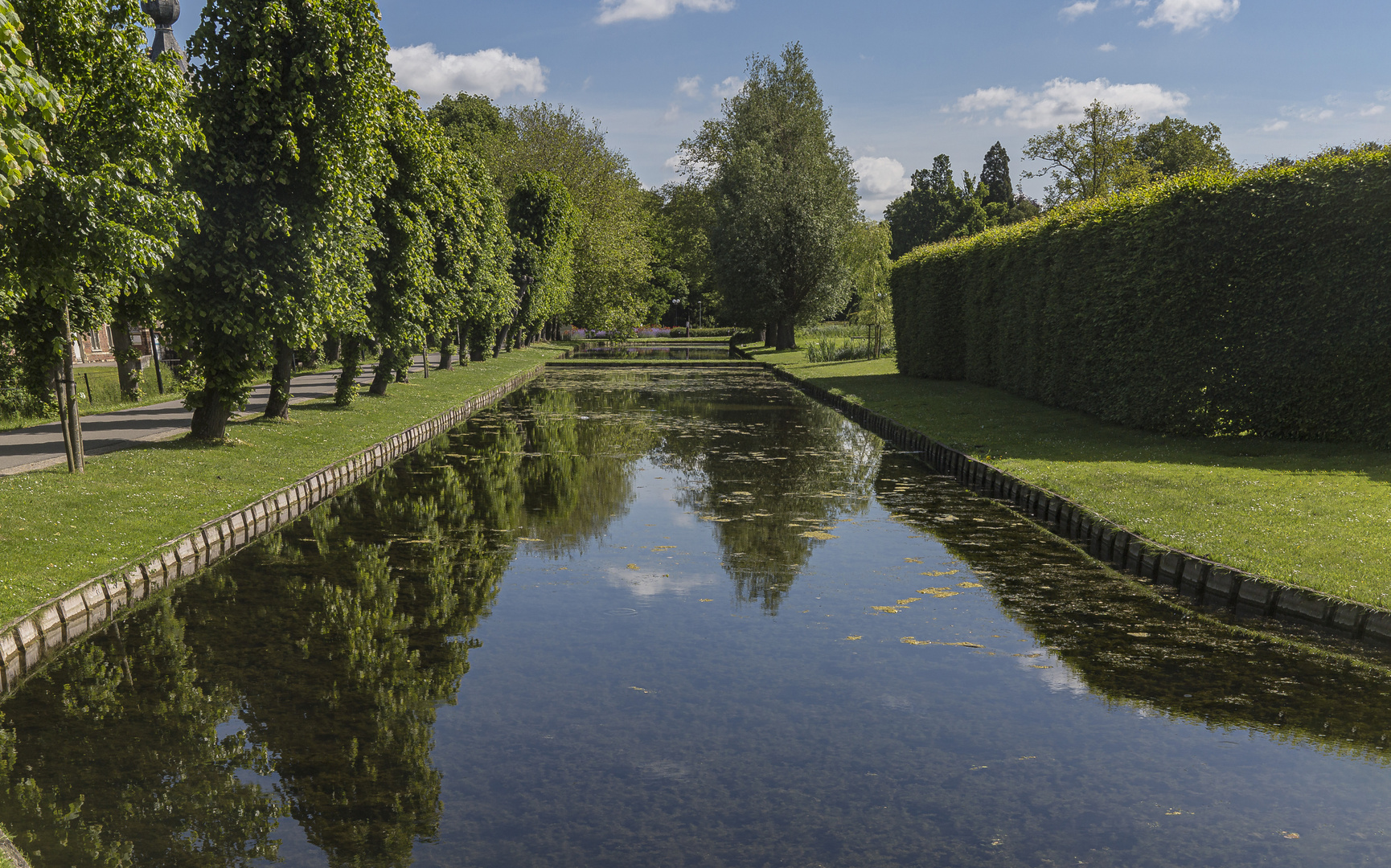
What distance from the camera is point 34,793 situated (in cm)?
515

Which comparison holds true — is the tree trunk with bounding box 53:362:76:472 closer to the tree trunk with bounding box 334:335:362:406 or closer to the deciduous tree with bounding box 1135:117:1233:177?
the tree trunk with bounding box 334:335:362:406

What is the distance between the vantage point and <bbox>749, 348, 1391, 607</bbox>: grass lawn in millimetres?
9141

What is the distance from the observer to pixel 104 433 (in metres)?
17.3

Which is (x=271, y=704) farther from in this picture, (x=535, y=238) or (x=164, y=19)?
(x=164, y=19)

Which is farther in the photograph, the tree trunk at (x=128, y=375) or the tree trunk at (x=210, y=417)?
the tree trunk at (x=128, y=375)

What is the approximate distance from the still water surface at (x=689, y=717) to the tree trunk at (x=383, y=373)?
15.1 metres

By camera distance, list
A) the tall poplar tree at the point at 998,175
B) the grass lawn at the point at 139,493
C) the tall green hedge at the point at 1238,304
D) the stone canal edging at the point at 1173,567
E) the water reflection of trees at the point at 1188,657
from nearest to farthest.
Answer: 1. the water reflection of trees at the point at 1188,657
2. the stone canal edging at the point at 1173,567
3. the grass lawn at the point at 139,493
4. the tall green hedge at the point at 1238,304
5. the tall poplar tree at the point at 998,175

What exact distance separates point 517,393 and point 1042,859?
29334mm

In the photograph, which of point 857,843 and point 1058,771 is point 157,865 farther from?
point 1058,771

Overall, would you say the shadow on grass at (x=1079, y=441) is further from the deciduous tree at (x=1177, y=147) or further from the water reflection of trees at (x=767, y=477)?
the deciduous tree at (x=1177, y=147)

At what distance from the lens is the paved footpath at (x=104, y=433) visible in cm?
1387

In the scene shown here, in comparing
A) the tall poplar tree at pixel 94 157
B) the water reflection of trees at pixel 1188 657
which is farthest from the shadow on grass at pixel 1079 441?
the tall poplar tree at pixel 94 157

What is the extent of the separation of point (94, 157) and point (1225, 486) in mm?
13346

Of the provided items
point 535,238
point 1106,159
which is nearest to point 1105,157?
point 1106,159
